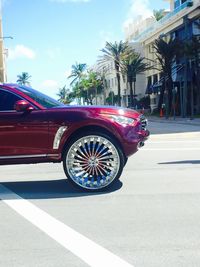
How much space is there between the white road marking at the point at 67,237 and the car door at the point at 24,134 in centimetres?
75

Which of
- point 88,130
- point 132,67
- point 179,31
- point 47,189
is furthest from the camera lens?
point 132,67

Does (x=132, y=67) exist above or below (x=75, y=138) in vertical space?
above

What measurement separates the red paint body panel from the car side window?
0.45ft

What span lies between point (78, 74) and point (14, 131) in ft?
446

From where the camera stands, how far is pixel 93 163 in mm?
7176

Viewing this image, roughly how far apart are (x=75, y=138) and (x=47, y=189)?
3.36ft

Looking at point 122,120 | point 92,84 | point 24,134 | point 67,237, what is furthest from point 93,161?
point 92,84

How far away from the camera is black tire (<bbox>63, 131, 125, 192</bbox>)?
23.5 feet

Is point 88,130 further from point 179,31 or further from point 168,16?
point 168,16

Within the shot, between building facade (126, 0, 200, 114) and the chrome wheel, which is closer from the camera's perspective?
the chrome wheel

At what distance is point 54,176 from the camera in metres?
8.93

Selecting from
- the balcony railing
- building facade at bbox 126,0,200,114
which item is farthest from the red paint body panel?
the balcony railing

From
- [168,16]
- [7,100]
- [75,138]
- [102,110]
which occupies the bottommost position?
[75,138]

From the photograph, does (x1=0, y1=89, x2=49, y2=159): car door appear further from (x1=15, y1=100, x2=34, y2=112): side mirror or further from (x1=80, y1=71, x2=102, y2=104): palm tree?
(x1=80, y1=71, x2=102, y2=104): palm tree
